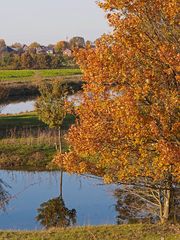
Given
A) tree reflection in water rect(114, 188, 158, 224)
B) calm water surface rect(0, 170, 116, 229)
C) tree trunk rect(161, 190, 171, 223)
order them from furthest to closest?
calm water surface rect(0, 170, 116, 229)
tree reflection in water rect(114, 188, 158, 224)
tree trunk rect(161, 190, 171, 223)

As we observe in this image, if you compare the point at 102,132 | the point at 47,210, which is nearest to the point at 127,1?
the point at 102,132

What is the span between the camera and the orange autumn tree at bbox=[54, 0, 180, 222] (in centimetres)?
1406

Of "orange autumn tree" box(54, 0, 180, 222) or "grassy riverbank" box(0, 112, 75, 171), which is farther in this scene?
"grassy riverbank" box(0, 112, 75, 171)

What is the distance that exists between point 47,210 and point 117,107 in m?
13.9

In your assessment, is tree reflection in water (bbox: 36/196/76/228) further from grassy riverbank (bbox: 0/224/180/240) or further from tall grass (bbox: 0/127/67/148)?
tall grass (bbox: 0/127/67/148)

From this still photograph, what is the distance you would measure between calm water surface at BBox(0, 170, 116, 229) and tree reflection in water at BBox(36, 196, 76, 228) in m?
0.32

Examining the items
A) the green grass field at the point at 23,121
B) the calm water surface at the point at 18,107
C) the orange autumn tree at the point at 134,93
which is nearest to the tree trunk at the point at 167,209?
the orange autumn tree at the point at 134,93

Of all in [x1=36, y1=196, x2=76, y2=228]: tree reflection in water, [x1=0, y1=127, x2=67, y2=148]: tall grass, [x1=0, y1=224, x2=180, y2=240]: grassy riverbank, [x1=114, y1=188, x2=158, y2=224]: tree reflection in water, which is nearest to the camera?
[x1=0, y1=224, x2=180, y2=240]: grassy riverbank

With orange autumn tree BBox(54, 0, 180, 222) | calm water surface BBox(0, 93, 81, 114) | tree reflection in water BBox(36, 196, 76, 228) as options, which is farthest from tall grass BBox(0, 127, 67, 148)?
orange autumn tree BBox(54, 0, 180, 222)

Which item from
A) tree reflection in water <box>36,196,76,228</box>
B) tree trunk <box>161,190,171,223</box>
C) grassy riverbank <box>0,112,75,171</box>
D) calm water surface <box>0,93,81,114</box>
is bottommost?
tree reflection in water <box>36,196,76,228</box>

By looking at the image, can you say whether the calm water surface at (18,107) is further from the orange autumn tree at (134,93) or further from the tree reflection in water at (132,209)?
the orange autumn tree at (134,93)

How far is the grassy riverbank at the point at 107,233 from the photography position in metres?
16.4

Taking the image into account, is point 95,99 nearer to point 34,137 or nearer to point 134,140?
point 134,140

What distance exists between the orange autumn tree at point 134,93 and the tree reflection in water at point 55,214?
341 inches
